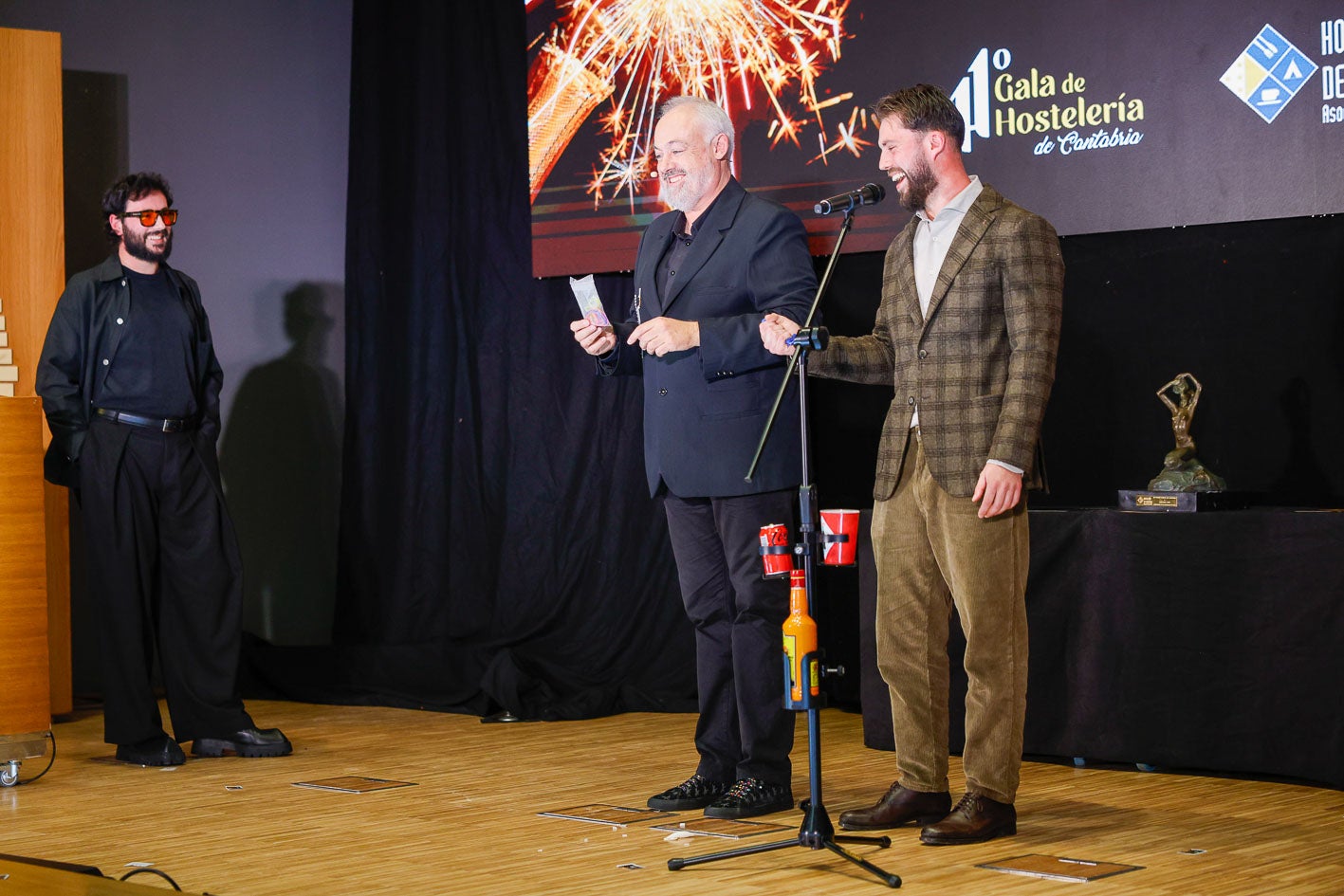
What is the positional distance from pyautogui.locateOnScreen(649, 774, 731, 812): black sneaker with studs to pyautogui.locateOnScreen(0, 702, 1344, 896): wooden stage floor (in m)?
0.16

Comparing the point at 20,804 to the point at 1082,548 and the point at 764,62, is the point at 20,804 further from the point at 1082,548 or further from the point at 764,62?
the point at 764,62

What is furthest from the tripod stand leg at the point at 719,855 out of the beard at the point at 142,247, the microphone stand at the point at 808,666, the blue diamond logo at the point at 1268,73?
the beard at the point at 142,247

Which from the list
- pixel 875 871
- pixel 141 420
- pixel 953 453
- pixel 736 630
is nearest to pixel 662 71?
pixel 141 420

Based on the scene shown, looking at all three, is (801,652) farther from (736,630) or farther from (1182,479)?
(1182,479)

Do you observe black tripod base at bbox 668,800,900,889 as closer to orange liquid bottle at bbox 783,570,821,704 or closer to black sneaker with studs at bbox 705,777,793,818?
orange liquid bottle at bbox 783,570,821,704

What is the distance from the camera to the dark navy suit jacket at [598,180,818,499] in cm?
354

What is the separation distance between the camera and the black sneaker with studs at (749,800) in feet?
11.5

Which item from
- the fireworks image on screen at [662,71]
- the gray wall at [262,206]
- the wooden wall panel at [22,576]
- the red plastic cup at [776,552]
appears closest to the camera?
the red plastic cup at [776,552]

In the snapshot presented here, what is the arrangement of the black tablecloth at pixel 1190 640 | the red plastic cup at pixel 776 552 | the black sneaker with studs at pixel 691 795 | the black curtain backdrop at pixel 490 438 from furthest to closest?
the black curtain backdrop at pixel 490 438 < the black tablecloth at pixel 1190 640 < the black sneaker with studs at pixel 691 795 < the red plastic cup at pixel 776 552

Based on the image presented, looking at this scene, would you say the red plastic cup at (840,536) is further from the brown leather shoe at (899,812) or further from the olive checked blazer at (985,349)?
the brown leather shoe at (899,812)

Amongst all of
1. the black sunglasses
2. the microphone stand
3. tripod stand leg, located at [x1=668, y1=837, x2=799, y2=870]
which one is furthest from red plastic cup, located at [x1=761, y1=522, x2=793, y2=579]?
the black sunglasses

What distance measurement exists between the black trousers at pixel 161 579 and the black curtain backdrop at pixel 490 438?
1091 millimetres

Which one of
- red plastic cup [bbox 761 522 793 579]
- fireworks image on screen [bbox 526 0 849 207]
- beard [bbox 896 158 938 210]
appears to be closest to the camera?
red plastic cup [bbox 761 522 793 579]

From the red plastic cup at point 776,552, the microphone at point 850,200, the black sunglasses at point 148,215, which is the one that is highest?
the black sunglasses at point 148,215
